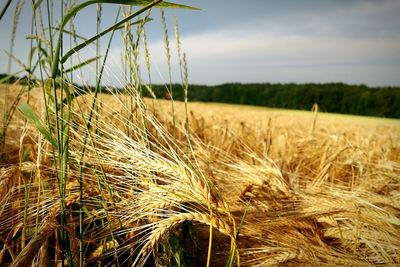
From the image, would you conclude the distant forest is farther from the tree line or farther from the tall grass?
the tall grass

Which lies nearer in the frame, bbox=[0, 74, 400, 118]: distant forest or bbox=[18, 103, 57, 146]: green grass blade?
bbox=[18, 103, 57, 146]: green grass blade

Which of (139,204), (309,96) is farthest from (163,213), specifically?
(309,96)

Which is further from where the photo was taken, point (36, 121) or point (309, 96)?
point (309, 96)

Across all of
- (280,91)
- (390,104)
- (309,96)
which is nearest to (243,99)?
(280,91)

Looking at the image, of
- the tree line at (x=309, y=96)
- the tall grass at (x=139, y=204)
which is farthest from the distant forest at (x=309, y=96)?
the tall grass at (x=139, y=204)

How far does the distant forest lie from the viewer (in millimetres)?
21375

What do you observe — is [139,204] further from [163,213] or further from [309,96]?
[309,96]

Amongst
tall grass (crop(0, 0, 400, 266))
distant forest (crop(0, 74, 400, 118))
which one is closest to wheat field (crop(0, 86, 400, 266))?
tall grass (crop(0, 0, 400, 266))

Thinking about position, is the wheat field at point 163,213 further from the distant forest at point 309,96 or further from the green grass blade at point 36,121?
the distant forest at point 309,96

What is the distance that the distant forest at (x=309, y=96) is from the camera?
21375mm

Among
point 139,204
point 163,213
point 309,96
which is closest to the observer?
point 139,204

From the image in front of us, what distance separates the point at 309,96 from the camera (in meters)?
25.9

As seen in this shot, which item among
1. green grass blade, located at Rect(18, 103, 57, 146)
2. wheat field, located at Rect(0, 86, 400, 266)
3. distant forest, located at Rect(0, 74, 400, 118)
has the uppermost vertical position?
green grass blade, located at Rect(18, 103, 57, 146)

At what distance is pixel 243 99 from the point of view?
2911cm
